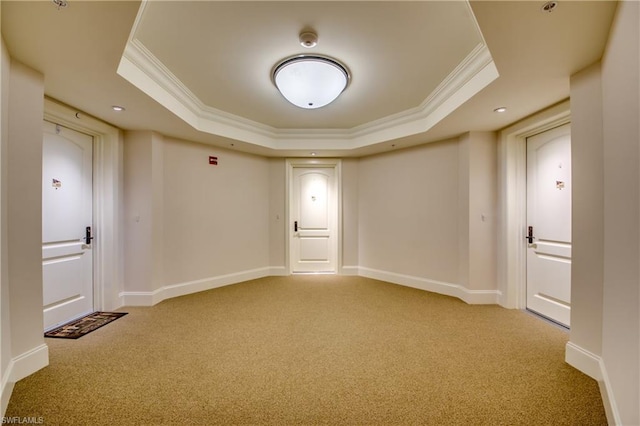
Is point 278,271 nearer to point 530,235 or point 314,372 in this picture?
point 314,372

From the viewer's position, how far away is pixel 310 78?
2631 millimetres

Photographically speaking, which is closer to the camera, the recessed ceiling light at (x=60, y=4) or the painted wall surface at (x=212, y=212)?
the recessed ceiling light at (x=60, y=4)

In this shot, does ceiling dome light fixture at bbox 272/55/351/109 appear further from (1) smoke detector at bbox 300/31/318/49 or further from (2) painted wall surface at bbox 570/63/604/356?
(2) painted wall surface at bbox 570/63/604/356

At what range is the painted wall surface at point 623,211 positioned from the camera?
4.38 ft

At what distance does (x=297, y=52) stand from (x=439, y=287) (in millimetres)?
3729

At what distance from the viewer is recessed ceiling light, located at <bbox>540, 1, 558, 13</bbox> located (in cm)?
150

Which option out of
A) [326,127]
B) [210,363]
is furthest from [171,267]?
[326,127]

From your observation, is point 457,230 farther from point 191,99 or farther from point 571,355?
point 191,99

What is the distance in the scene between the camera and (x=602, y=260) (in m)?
1.97

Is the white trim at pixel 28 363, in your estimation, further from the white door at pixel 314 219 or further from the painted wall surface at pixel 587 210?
the painted wall surface at pixel 587 210

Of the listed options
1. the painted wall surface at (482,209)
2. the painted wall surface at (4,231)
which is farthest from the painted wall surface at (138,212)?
the painted wall surface at (482,209)

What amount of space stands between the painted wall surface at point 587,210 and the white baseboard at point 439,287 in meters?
1.56

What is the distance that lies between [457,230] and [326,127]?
264 centimetres

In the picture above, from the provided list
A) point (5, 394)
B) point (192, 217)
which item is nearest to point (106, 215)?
point (192, 217)
